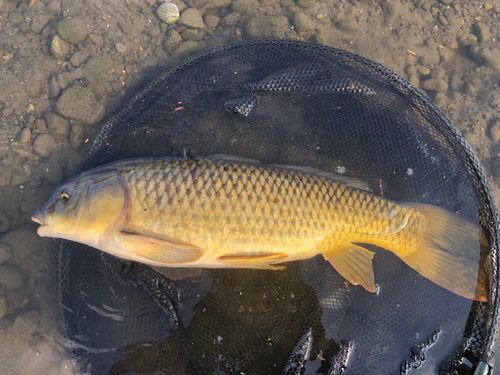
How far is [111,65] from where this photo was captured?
2512 millimetres

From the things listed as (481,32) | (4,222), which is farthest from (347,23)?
(4,222)

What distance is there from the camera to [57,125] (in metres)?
2.33

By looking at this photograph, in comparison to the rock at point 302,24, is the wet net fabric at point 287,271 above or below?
below

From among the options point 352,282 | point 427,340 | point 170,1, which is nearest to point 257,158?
point 352,282

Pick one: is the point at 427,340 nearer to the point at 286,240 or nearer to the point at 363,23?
the point at 286,240

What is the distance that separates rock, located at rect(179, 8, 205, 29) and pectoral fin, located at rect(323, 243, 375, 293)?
6.90 ft

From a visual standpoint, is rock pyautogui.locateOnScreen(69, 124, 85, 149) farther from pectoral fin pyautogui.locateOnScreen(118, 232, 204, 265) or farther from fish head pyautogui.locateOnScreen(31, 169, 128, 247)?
pectoral fin pyautogui.locateOnScreen(118, 232, 204, 265)

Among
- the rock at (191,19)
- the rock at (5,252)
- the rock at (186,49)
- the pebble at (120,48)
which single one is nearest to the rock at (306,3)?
the rock at (191,19)

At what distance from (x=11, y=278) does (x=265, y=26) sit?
2.57 metres

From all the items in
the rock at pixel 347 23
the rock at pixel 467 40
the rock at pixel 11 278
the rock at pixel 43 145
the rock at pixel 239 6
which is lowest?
the rock at pixel 11 278

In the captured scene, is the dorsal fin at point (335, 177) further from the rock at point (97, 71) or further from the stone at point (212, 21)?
the stone at point (212, 21)

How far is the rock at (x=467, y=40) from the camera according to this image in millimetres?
3002

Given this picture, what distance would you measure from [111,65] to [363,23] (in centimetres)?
217

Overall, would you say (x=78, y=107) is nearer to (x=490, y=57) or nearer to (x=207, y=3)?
(x=207, y=3)
